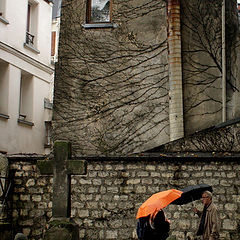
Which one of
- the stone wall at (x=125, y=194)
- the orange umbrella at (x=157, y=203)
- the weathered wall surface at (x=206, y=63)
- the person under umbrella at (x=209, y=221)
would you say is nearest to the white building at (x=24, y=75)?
the stone wall at (x=125, y=194)

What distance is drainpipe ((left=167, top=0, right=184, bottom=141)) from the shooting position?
503 inches

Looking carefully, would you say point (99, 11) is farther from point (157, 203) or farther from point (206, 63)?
point (157, 203)

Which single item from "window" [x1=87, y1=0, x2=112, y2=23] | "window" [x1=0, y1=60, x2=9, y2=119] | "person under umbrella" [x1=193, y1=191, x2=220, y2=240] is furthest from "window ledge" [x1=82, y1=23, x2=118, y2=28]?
"person under umbrella" [x1=193, y1=191, x2=220, y2=240]

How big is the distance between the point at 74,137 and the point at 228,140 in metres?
3.99

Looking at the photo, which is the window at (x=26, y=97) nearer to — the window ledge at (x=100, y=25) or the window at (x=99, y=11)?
the window at (x=99, y=11)

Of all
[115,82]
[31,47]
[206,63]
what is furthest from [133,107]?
[31,47]

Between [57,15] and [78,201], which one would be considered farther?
[57,15]

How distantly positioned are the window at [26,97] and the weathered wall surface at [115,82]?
596 centimetres

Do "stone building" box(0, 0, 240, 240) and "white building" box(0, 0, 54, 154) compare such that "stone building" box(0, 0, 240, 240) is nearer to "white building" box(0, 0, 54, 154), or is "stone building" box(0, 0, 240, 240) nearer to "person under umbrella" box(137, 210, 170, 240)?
"person under umbrella" box(137, 210, 170, 240)

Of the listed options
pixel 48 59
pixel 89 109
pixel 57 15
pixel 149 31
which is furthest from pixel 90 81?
pixel 57 15

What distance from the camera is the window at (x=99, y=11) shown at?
1376 cm

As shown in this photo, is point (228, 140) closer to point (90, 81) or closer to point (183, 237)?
point (183, 237)

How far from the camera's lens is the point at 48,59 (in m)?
20.4

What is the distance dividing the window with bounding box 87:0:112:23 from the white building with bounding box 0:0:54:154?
4.51 m
